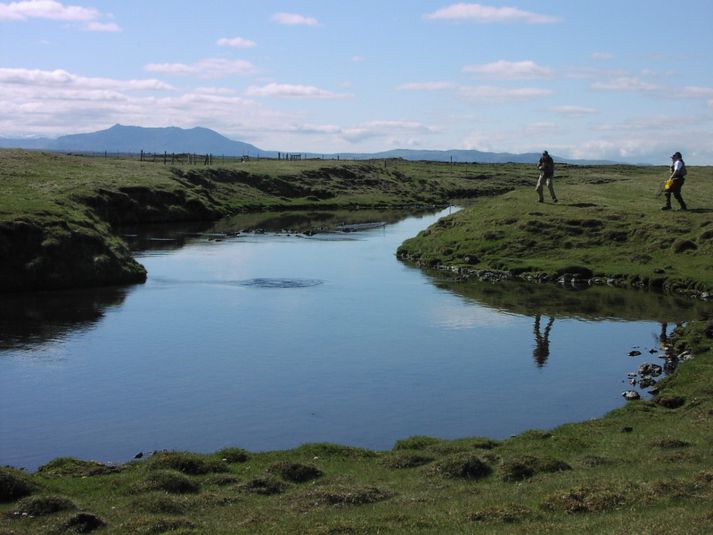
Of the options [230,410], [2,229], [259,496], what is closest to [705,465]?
[259,496]

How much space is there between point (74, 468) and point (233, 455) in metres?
4.79

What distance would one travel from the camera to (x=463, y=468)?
78.4 ft

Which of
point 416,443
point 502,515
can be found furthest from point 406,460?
point 502,515

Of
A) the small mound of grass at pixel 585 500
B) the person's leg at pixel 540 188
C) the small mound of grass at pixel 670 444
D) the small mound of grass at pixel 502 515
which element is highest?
the person's leg at pixel 540 188

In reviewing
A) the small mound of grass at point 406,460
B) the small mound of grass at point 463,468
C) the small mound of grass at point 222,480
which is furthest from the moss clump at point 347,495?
the small mound of grass at point 406,460

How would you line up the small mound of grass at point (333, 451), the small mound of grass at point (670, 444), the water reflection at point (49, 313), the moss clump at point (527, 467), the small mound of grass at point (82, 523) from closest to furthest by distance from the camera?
the small mound of grass at point (82, 523), the moss clump at point (527, 467), the small mound of grass at point (670, 444), the small mound of grass at point (333, 451), the water reflection at point (49, 313)

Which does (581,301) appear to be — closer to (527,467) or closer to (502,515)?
(527,467)

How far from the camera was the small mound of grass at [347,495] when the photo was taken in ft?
69.6

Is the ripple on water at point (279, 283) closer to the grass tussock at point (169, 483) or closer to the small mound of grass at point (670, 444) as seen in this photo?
the small mound of grass at point (670, 444)

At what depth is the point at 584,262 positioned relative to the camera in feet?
234

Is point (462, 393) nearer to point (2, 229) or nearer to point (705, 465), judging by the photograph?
point (705, 465)

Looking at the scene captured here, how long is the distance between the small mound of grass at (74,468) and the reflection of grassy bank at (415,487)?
0.07 metres

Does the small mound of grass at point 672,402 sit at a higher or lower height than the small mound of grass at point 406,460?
higher

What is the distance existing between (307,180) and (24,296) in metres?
120
